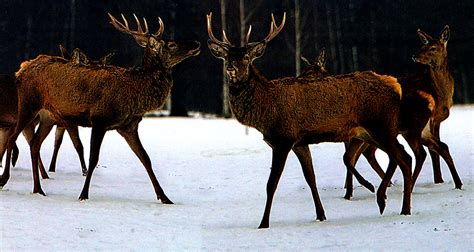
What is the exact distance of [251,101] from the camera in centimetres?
916

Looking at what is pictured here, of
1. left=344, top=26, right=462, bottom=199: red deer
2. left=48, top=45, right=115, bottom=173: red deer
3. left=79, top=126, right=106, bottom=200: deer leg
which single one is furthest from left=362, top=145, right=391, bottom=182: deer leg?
left=48, top=45, right=115, bottom=173: red deer

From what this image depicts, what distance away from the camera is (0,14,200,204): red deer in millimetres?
10461

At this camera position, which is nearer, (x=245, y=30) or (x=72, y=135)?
(x=72, y=135)

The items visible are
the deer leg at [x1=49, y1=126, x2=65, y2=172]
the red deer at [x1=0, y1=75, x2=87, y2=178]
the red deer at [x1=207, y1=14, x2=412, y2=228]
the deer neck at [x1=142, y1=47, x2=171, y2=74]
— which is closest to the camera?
the red deer at [x1=207, y1=14, x2=412, y2=228]

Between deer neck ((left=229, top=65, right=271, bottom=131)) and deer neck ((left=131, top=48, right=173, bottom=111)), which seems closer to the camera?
deer neck ((left=229, top=65, right=271, bottom=131))

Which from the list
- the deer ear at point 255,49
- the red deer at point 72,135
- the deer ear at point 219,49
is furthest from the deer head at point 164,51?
the red deer at point 72,135

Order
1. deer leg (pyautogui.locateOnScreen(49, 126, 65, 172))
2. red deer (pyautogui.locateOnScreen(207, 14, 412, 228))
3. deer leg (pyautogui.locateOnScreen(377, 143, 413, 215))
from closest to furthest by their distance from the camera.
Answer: deer leg (pyautogui.locateOnScreen(377, 143, 413, 215))
red deer (pyautogui.locateOnScreen(207, 14, 412, 228))
deer leg (pyautogui.locateOnScreen(49, 126, 65, 172))

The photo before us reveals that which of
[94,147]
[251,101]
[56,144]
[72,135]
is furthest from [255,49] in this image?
[56,144]

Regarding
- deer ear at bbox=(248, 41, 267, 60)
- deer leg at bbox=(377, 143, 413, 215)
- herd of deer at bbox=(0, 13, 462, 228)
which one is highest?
deer ear at bbox=(248, 41, 267, 60)

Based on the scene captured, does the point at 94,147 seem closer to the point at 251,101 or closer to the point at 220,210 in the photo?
the point at 220,210

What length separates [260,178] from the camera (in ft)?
45.9

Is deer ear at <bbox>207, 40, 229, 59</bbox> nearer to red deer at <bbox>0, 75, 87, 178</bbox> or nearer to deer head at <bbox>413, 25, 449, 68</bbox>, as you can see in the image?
deer head at <bbox>413, 25, 449, 68</bbox>

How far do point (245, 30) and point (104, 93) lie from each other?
1952 cm

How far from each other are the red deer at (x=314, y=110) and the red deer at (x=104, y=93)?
168cm
